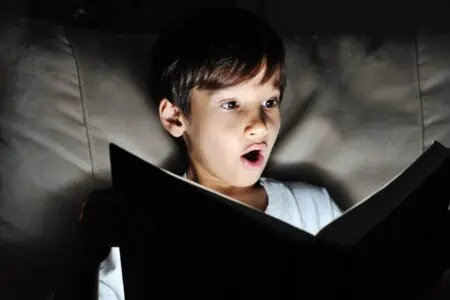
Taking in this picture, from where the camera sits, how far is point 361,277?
64 centimetres

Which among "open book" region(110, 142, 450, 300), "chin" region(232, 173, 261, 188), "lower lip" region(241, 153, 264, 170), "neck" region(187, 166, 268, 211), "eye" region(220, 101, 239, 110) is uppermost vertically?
"eye" region(220, 101, 239, 110)

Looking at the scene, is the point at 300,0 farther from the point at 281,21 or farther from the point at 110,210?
the point at 110,210

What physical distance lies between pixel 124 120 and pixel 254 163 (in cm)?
20

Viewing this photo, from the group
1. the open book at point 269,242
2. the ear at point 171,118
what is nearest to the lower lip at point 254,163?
the ear at point 171,118

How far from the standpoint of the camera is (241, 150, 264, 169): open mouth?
0.89 metres

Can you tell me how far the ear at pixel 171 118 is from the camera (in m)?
0.92

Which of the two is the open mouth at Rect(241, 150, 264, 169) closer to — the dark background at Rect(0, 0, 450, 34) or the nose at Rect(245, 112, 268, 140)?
the nose at Rect(245, 112, 268, 140)

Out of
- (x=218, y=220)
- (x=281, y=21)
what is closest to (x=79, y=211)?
(x=218, y=220)

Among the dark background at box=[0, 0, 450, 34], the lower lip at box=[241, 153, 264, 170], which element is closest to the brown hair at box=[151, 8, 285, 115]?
the lower lip at box=[241, 153, 264, 170]

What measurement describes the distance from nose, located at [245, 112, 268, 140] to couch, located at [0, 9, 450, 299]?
0.35 ft

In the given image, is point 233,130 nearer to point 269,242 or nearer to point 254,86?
point 254,86

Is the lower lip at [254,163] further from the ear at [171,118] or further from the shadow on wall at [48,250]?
the shadow on wall at [48,250]

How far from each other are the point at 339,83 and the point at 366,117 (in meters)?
0.07

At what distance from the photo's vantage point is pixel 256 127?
2.82 ft
